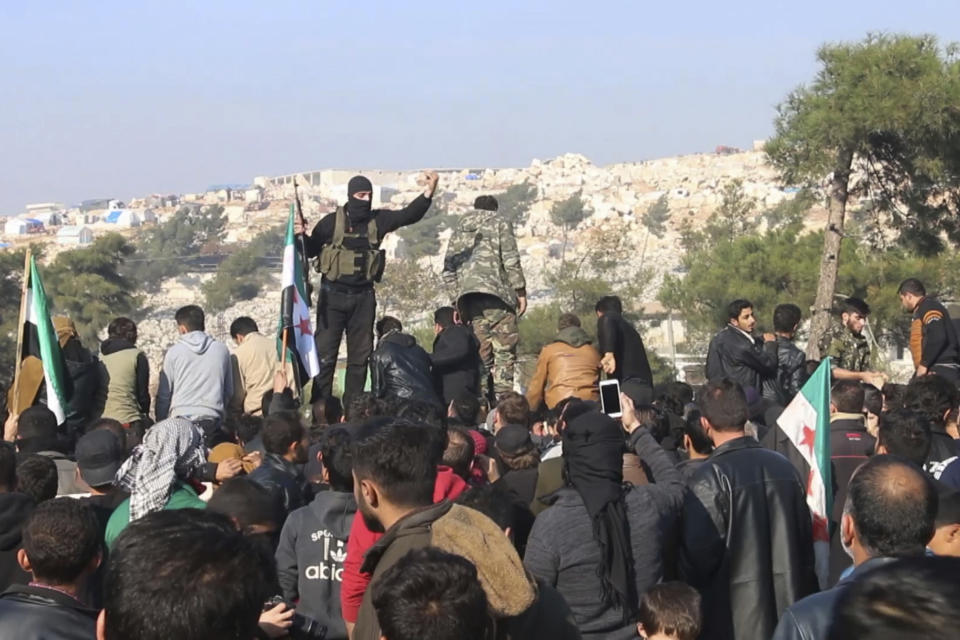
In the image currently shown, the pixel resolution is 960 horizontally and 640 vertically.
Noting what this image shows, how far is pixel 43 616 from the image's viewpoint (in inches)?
146

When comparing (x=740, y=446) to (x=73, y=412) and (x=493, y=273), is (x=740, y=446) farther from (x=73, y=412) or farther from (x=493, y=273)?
(x=493, y=273)

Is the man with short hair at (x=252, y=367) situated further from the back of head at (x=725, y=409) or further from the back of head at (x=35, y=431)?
the back of head at (x=725, y=409)

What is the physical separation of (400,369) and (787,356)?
315 cm

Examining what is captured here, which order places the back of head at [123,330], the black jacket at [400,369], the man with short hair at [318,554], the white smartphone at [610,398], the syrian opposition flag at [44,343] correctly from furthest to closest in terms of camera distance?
the back of head at [123,330] → the black jacket at [400,369] → the syrian opposition flag at [44,343] → the white smartphone at [610,398] → the man with short hair at [318,554]

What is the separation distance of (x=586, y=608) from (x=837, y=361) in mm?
8755

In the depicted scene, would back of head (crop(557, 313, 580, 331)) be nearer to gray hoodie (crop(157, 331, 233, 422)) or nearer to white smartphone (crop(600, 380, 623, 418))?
gray hoodie (crop(157, 331, 233, 422))

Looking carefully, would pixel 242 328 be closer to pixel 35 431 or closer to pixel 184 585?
pixel 35 431

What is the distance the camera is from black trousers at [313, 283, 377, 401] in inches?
450

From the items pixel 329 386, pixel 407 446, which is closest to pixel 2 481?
pixel 407 446

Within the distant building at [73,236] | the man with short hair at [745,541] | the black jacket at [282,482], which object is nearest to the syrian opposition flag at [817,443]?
the man with short hair at [745,541]

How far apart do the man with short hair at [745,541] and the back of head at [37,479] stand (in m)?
2.77

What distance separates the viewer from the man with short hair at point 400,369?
9.99 metres

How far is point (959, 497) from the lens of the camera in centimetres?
481

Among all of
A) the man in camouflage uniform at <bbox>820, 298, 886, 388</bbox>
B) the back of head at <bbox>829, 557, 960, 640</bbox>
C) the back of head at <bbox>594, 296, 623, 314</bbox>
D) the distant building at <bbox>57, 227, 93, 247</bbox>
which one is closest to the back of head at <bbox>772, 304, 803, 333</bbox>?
the man in camouflage uniform at <bbox>820, 298, 886, 388</bbox>
